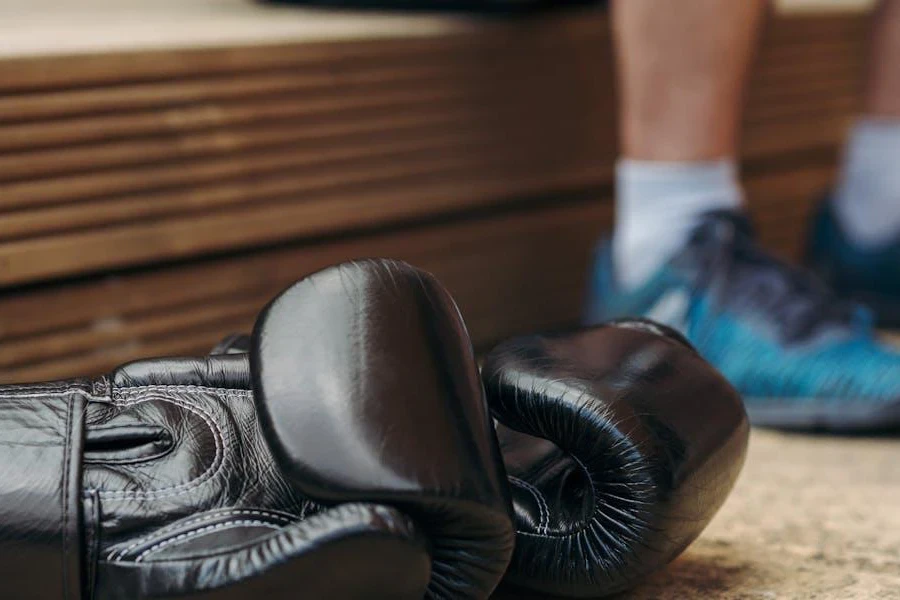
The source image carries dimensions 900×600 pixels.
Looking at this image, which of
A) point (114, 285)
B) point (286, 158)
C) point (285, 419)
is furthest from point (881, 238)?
point (285, 419)

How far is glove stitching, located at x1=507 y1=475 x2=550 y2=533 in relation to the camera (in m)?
0.55

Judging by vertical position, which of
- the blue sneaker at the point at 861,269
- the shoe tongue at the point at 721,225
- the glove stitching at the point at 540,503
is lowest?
the blue sneaker at the point at 861,269

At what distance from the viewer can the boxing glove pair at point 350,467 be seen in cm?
45

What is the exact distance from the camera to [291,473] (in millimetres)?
456

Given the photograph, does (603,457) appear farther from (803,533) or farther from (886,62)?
(886,62)

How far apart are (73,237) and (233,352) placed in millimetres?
421

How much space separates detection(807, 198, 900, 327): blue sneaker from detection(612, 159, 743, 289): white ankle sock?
30cm

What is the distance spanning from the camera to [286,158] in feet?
3.57

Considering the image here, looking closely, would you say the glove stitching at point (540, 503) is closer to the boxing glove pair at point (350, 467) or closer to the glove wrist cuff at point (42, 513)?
the boxing glove pair at point (350, 467)

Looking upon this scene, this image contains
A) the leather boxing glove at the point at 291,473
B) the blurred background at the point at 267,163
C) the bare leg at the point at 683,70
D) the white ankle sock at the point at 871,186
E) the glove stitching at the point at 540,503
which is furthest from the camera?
the white ankle sock at the point at 871,186

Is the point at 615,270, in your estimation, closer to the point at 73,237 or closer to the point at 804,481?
the point at 804,481

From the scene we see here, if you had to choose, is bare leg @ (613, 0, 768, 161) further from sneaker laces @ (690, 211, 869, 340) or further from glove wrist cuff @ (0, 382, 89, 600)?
glove wrist cuff @ (0, 382, 89, 600)

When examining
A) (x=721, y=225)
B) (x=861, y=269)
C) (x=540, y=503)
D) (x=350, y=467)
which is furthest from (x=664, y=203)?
(x=350, y=467)

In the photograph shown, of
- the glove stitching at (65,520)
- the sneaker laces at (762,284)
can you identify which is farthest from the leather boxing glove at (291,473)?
the sneaker laces at (762,284)
